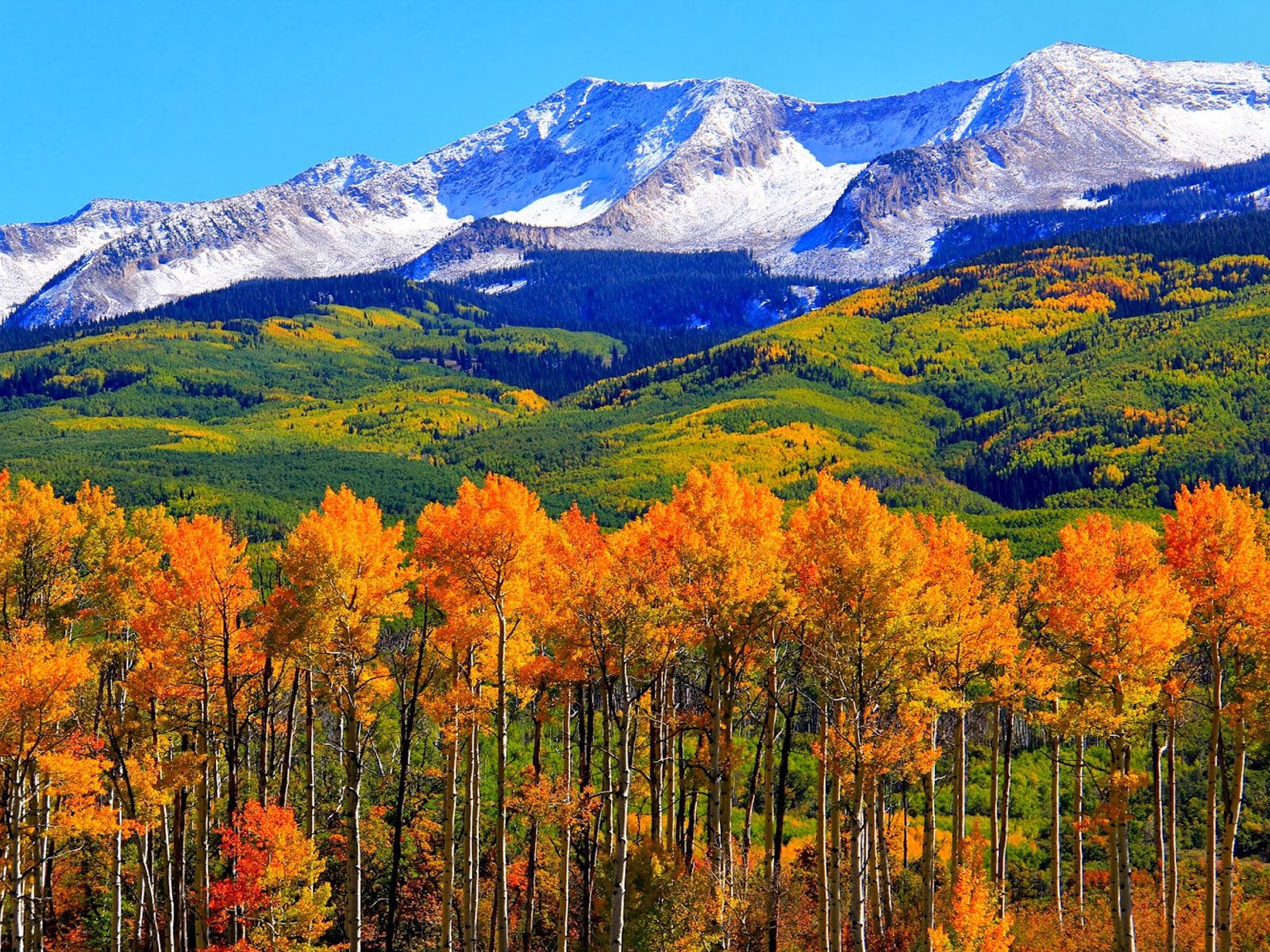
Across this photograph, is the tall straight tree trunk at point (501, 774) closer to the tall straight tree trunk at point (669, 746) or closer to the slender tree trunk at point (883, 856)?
the tall straight tree trunk at point (669, 746)

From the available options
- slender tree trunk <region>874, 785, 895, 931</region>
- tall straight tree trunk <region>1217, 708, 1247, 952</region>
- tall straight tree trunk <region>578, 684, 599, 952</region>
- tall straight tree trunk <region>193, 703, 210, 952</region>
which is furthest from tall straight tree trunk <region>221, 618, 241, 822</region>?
tall straight tree trunk <region>1217, 708, 1247, 952</region>

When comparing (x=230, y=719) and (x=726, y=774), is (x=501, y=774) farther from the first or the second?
(x=230, y=719)

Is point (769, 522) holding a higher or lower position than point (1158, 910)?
higher

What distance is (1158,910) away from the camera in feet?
177

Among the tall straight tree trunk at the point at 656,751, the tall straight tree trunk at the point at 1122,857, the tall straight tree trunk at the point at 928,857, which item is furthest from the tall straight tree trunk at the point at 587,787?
the tall straight tree trunk at the point at 1122,857

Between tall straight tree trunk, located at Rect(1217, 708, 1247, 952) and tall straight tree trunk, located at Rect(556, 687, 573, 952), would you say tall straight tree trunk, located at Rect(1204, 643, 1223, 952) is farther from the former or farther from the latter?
tall straight tree trunk, located at Rect(556, 687, 573, 952)

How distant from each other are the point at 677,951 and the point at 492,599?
1228 centimetres

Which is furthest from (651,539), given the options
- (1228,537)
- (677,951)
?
(1228,537)

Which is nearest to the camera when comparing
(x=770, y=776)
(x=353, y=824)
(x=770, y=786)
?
(x=353, y=824)

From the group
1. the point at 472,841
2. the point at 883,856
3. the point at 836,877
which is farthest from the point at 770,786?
the point at 472,841

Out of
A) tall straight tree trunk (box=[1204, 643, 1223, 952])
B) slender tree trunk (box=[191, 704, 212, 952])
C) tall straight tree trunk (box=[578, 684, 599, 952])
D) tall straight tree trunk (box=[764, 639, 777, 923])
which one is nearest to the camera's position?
tall straight tree trunk (box=[1204, 643, 1223, 952])

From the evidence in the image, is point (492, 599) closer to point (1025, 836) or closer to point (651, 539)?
point (651, 539)

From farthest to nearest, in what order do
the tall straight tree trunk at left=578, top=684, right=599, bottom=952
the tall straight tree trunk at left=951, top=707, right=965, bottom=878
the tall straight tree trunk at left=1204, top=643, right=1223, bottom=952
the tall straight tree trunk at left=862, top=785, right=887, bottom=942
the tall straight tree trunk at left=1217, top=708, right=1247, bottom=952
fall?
the tall straight tree trunk at left=578, top=684, right=599, bottom=952 < the tall straight tree trunk at left=951, top=707, right=965, bottom=878 < the tall straight tree trunk at left=862, top=785, right=887, bottom=942 < the tall straight tree trunk at left=1217, top=708, right=1247, bottom=952 < the tall straight tree trunk at left=1204, top=643, right=1223, bottom=952

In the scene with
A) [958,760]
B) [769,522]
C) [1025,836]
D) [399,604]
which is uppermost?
[769,522]
